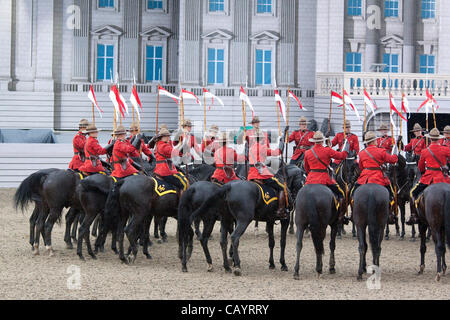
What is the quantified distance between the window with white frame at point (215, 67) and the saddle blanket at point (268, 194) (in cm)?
2575

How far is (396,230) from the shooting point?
21.9m

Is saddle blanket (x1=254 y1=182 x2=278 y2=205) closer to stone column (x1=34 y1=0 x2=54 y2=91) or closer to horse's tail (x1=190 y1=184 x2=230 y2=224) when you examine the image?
horse's tail (x1=190 y1=184 x2=230 y2=224)

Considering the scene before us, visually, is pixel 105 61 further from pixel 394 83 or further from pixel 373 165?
pixel 373 165

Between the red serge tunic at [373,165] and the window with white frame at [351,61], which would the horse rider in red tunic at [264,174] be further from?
the window with white frame at [351,61]

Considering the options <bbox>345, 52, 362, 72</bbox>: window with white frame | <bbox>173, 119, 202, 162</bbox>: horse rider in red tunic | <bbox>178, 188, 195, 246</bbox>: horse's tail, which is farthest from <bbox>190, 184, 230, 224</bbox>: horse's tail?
<bbox>345, 52, 362, 72</bbox>: window with white frame

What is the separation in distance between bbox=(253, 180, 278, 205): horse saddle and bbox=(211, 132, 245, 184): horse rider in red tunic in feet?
2.60

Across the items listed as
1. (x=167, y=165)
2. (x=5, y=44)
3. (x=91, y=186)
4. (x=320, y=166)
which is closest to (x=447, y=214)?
(x=320, y=166)

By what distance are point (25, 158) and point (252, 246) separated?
14376 millimetres

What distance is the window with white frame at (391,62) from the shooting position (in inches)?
1698

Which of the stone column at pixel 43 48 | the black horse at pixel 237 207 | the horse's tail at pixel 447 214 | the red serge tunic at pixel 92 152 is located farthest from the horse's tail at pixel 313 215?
the stone column at pixel 43 48

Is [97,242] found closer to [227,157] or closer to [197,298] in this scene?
[227,157]

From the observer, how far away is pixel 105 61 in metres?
43.6

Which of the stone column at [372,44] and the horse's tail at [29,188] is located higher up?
the stone column at [372,44]

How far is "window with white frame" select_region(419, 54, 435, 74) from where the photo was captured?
43.1 m
